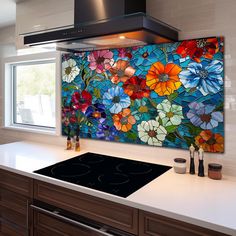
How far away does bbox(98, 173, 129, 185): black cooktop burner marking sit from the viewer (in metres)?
1.45

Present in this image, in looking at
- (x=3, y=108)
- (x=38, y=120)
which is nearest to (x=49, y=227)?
(x=38, y=120)

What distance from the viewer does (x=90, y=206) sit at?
4.50ft

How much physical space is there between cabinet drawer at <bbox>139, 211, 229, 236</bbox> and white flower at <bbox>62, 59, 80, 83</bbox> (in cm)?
150

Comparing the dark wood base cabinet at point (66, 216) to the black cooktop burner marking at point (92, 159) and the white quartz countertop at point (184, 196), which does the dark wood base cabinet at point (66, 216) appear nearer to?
the white quartz countertop at point (184, 196)

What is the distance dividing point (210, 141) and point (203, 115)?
186 millimetres

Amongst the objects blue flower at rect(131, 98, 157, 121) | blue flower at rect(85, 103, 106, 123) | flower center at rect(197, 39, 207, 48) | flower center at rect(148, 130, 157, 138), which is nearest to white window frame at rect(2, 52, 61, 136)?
blue flower at rect(85, 103, 106, 123)

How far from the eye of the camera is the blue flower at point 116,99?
1.98m

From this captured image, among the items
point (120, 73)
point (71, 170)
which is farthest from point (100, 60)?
point (71, 170)

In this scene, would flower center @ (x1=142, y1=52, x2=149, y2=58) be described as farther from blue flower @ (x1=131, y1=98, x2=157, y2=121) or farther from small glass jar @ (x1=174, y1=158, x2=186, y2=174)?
small glass jar @ (x1=174, y1=158, x2=186, y2=174)

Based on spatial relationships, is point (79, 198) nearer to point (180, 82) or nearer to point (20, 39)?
point (180, 82)

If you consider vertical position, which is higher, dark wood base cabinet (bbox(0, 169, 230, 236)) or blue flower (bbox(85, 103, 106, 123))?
blue flower (bbox(85, 103, 106, 123))

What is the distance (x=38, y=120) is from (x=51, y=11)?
1.39m

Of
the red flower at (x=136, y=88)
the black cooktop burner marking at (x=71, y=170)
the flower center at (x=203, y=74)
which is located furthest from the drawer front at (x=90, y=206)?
the flower center at (x=203, y=74)

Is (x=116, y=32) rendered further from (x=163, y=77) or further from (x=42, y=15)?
(x=42, y=15)
